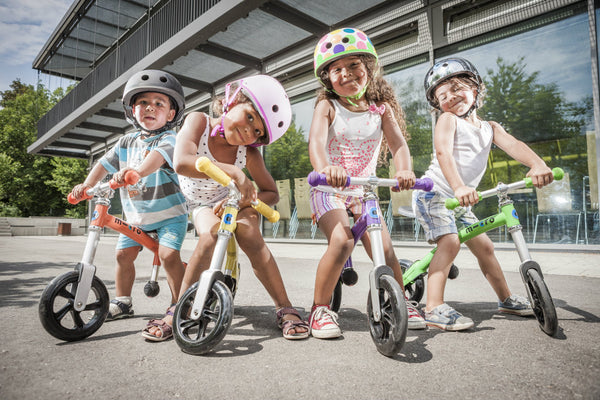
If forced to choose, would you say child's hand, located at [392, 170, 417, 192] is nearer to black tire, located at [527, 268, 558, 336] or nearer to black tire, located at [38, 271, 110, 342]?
black tire, located at [527, 268, 558, 336]

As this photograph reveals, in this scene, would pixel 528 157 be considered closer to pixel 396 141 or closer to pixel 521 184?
pixel 521 184

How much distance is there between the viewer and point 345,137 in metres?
2.44

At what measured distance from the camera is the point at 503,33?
639 centimetres

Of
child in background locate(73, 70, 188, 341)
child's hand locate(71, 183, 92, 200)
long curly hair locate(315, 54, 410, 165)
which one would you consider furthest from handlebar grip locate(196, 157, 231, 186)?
child's hand locate(71, 183, 92, 200)

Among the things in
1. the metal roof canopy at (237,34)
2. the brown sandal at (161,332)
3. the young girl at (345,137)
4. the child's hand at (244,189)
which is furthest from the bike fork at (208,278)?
the metal roof canopy at (237,34)

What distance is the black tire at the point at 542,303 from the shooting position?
1.91 m

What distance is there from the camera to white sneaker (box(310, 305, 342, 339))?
204cm

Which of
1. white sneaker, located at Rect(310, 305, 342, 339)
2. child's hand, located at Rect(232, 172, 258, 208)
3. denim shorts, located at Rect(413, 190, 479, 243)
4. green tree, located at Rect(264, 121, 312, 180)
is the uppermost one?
green tree, located at Rect(264, 121, 312, 180)

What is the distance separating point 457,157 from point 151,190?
7.55ft

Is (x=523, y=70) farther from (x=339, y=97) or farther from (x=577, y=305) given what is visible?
(x=339, y=97)

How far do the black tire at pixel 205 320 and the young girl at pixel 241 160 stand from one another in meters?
0.23

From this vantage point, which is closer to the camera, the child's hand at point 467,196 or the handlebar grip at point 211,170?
the handlebar grip at point 211,170

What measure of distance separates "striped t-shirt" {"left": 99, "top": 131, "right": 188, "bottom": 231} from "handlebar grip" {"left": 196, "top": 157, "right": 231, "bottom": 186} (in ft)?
3.03

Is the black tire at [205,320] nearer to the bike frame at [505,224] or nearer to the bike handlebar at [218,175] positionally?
the bike handlebar at [218,175]
